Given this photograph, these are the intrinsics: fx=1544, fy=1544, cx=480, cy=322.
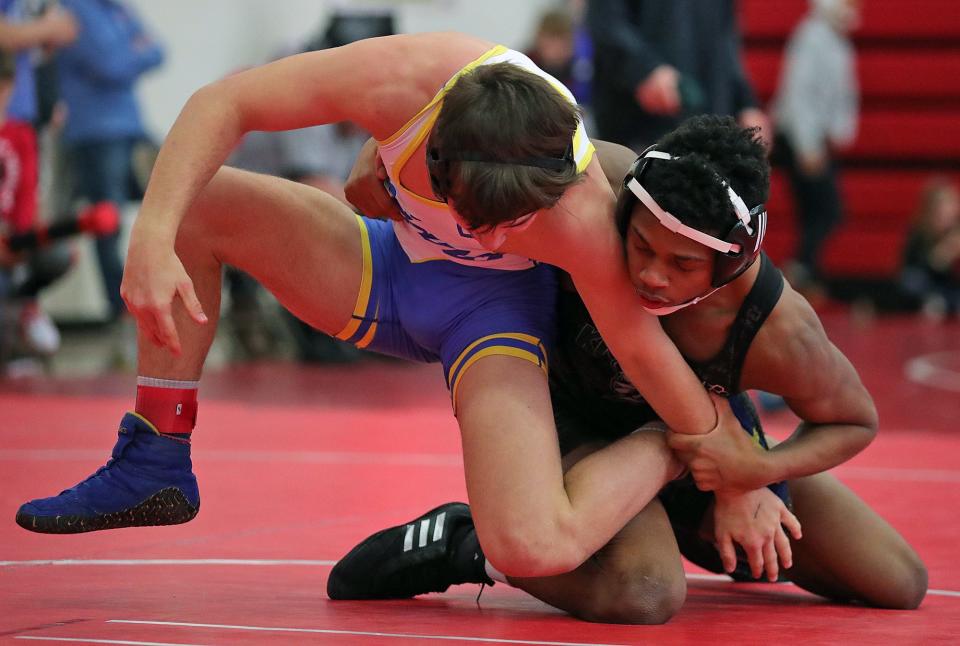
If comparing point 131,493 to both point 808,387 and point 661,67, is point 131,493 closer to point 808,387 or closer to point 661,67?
point 808,387

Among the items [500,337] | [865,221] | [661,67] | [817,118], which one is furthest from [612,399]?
[865,221]

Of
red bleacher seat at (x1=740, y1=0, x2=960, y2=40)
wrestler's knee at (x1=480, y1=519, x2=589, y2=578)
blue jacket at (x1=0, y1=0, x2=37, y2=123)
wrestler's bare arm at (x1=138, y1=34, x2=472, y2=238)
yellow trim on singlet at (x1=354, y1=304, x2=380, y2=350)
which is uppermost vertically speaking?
wrestler's bare arm at (x1=138, y1=34, x2=472, y2=238)

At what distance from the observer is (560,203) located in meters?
2.63

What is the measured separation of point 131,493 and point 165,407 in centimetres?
17

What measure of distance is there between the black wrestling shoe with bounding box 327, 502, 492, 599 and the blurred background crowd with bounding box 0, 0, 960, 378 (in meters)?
0.96

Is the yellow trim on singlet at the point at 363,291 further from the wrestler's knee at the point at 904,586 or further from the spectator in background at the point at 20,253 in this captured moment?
the spectator in background at the point at 20,253

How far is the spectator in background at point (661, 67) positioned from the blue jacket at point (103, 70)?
3.41m

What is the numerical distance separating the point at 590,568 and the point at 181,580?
0.78 metres

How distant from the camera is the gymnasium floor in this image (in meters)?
2.51

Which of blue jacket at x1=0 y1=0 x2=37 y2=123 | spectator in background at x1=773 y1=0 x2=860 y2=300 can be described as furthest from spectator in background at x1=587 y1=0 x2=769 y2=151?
spectator in background at x1=773 y1=0 x2=860 y2=300

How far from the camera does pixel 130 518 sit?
282cm

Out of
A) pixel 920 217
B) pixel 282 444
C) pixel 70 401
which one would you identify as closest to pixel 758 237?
pixel 282 444

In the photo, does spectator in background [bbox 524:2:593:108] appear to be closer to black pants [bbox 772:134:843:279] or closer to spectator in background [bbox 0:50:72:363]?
spectator in background [bbox 0:50:72:363]

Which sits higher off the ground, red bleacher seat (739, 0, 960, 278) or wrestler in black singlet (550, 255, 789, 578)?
wrestler in black singlet (550, 255, 789, 578)
